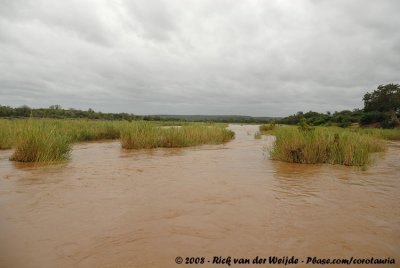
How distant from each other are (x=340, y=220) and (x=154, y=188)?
344 centimetres

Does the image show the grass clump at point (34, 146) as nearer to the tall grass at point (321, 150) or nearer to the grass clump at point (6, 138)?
the grass clump at point (6, 138)

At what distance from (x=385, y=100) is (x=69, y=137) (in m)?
35.4

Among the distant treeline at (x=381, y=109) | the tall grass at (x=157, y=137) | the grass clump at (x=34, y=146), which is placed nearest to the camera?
the grass clump at (x=34, y=146)

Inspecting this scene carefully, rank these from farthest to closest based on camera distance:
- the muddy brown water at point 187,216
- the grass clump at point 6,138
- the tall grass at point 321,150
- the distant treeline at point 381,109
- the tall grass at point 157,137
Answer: the distant treeline at point 381,109, the tall grass at point 157,137, the grass clump at point 6,138, the tall grass at point 321,150, the muddy brown water at point 187,216

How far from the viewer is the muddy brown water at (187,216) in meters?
3.16

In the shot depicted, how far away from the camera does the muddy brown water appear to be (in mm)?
3162


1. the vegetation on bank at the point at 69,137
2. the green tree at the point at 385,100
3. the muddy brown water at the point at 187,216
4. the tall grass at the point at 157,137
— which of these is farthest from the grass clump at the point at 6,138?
the green tree at the point at 385,100

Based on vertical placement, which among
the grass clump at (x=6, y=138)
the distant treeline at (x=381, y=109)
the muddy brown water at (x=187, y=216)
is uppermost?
the distant treeline at (x=381, y=109)

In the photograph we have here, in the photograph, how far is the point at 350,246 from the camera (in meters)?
3.31

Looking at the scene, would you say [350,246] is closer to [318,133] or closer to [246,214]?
[246,214]

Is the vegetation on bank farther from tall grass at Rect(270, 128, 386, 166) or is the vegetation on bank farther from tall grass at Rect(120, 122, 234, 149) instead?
tall grass at Rect(270, 128, 386, 166)

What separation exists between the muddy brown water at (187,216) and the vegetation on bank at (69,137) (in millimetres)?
1149

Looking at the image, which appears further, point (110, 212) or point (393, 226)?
point (110, 212)

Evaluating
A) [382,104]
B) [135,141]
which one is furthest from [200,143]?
[382,104]
